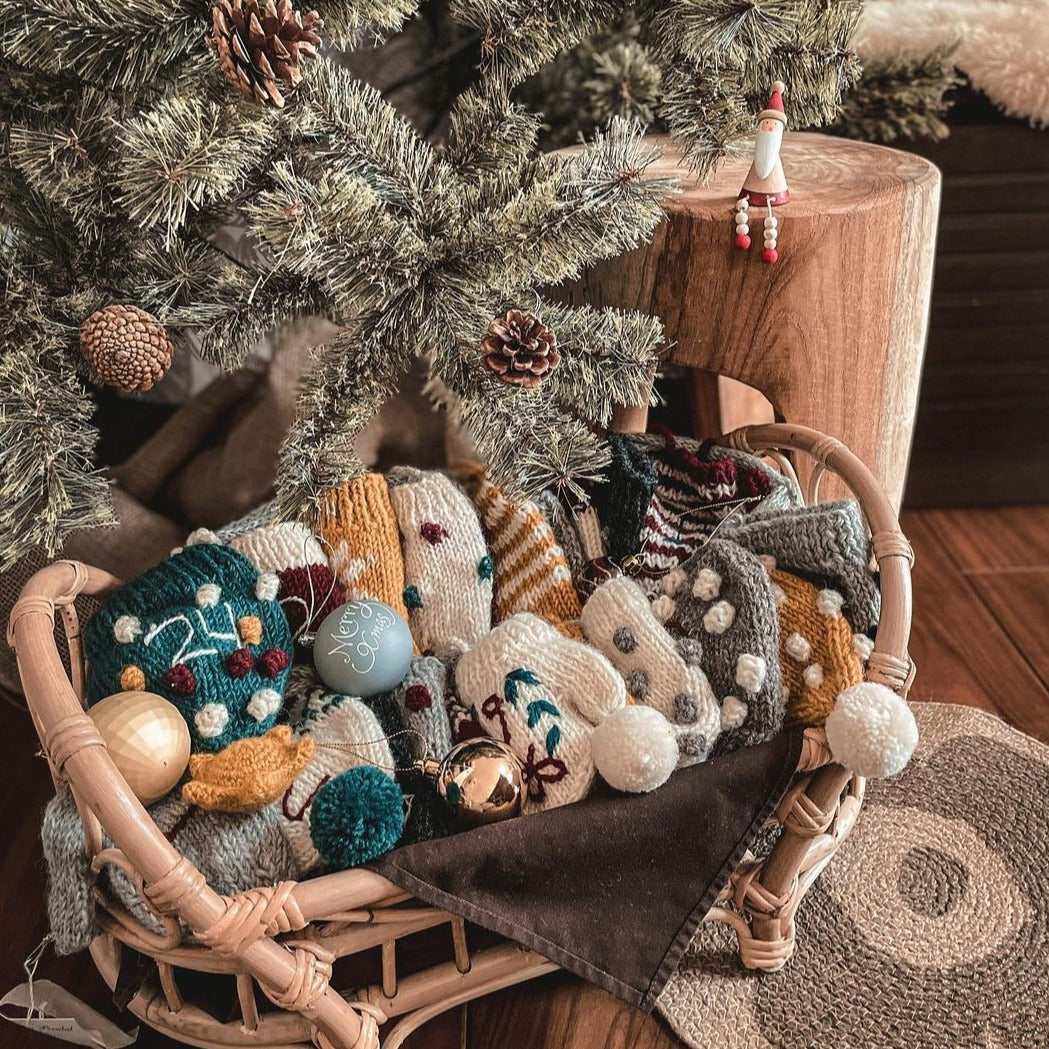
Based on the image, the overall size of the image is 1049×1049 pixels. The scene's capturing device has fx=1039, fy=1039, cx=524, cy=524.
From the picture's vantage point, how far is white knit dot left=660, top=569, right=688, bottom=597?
2.90ft

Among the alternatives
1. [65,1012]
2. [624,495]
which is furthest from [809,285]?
[65,1012]

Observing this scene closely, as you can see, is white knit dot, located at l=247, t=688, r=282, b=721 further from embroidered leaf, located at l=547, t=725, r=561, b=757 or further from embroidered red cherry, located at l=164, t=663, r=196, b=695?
→ embroidered leaf, located at l=547, t=725, r=561, b=757

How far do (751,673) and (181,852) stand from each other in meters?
0.44

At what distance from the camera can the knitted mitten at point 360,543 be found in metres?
0.90

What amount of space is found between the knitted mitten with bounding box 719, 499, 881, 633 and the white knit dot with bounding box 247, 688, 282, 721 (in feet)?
1.38

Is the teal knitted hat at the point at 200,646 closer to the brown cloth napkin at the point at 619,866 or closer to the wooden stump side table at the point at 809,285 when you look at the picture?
the brown cloth napkin at the point at 619,866

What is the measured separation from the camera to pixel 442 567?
36.3 inches

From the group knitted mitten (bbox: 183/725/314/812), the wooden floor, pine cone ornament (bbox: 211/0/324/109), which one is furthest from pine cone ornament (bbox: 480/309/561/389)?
the wooden floor

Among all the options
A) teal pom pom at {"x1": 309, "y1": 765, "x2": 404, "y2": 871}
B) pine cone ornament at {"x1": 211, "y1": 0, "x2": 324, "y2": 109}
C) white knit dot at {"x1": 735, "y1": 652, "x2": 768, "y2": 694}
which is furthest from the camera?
white knit dot at {"x1": 735, "y1": 652, "x2": 768, "y2": 694}

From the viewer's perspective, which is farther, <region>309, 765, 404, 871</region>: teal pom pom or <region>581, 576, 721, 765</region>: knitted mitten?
<region>581, 576, 721, 765</region>: knitted mitten

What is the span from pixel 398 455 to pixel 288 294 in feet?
1.86

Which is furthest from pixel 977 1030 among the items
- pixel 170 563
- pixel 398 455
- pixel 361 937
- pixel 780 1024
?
pixel 398 455

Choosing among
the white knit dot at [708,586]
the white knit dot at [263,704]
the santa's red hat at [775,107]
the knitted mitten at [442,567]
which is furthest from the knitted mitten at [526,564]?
the santa's red hat at [775,107]

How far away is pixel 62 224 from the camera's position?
768mm
